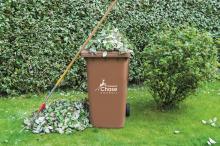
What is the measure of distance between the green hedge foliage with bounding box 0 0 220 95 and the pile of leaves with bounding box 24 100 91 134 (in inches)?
70.9

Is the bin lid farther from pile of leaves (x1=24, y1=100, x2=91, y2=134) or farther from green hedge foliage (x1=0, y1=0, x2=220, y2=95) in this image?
green hedge foliage (x1=0, y1=0, x2=220, y2=95)

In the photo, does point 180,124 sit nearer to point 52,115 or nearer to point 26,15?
point 52,115

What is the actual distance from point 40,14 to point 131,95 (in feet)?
7.36

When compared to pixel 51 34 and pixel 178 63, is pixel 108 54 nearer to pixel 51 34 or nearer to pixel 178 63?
pixel 178 63

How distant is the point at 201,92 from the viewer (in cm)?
976

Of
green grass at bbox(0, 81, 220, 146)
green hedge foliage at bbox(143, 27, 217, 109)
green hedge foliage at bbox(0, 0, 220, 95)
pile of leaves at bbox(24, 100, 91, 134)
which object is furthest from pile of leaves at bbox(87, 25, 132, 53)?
green hedge foliage at bbox(0, 0, 220, 95)

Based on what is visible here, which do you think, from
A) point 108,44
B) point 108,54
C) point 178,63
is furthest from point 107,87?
point 178,63

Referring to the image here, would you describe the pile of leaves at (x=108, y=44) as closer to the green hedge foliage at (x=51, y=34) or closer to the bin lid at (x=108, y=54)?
the bin lid at (x=108, y=54)

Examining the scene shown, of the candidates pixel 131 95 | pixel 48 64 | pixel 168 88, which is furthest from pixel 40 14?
pixel 168 88

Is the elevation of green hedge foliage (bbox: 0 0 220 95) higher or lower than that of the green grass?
higher

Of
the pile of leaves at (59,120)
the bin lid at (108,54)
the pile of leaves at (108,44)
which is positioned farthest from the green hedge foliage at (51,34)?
the bin lid at (108,54)

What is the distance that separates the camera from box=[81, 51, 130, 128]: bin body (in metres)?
7.09

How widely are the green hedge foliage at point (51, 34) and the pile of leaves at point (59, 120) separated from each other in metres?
1.80

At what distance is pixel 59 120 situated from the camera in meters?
7.25
